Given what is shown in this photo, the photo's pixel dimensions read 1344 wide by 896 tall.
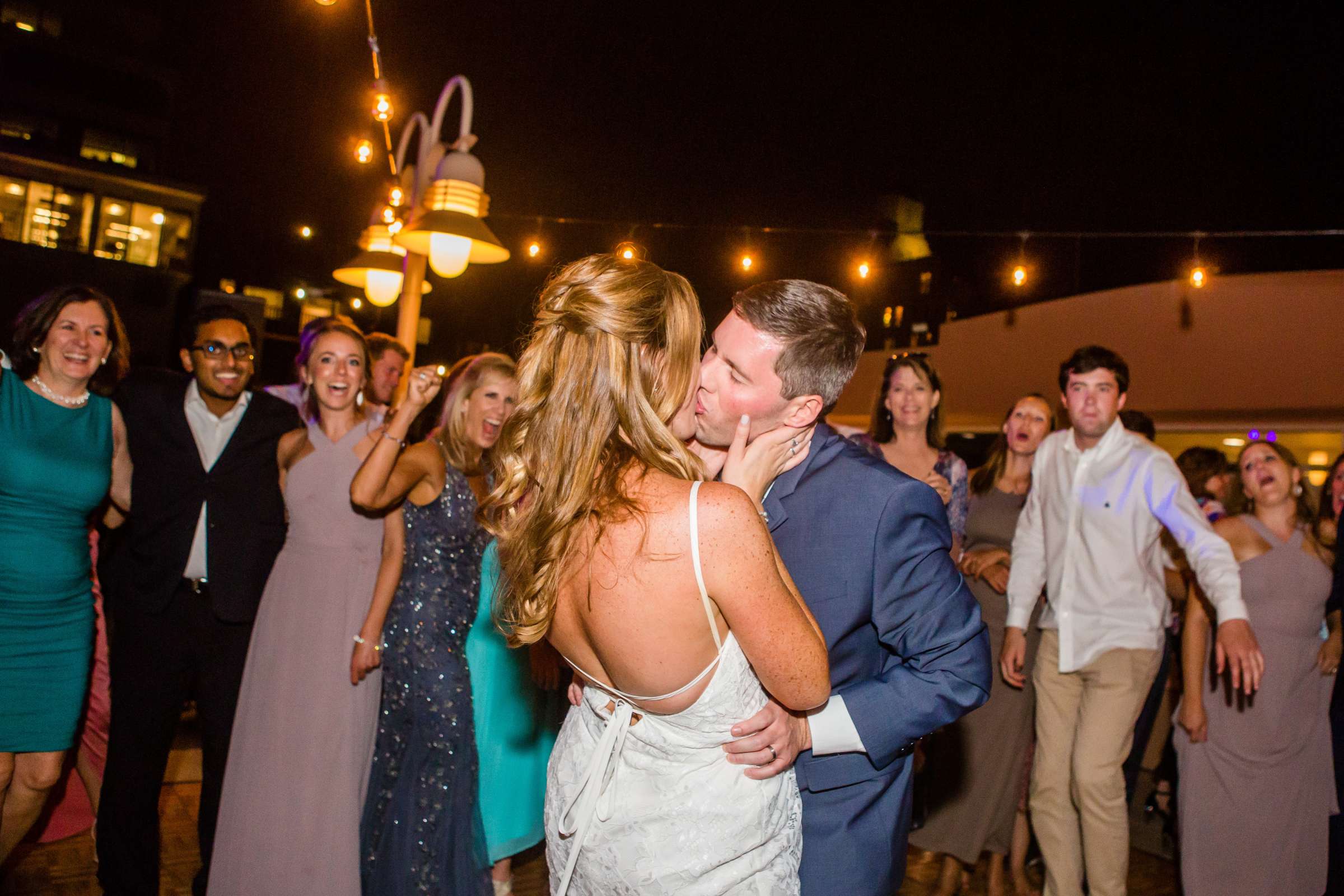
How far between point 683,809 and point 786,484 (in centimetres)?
70

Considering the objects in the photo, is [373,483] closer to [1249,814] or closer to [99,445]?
[99,445]

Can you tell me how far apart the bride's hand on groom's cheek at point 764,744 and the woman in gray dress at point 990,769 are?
2.37 metres

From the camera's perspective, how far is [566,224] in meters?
10.7

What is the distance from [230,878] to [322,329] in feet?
6.26

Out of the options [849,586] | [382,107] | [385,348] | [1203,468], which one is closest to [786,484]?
[849,586]

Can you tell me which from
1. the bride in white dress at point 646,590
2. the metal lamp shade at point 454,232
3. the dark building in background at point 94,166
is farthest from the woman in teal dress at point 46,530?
the dark building in background at point 94,166

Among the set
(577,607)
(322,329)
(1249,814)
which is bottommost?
(1249,814)

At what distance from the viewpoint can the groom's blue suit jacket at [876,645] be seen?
1.63 m

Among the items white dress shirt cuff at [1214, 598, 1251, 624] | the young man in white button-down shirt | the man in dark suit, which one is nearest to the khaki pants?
the young man in white button-down shirt

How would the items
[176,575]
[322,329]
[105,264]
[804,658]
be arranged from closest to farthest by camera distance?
[804,658]
[176,575]
[322,329]
[105,264]

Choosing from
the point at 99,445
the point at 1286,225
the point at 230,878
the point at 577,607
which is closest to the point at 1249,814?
the point at 577,607

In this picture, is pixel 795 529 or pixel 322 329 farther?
pixel 322 329

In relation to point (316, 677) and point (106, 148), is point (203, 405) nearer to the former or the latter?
point (316, 677)

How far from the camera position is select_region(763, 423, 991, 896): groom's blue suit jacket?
1.63 meters
